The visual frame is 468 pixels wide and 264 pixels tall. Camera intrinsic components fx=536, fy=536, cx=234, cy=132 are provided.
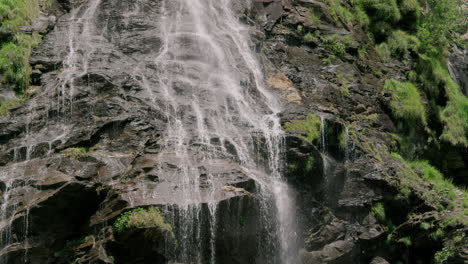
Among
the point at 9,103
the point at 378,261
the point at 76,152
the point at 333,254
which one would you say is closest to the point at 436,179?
the point at 378,261

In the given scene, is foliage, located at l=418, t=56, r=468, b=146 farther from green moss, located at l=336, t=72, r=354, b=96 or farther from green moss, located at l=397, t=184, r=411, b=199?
green moss, located at l=397, t=184, r=411, b=199

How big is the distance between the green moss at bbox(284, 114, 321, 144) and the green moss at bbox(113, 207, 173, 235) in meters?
5.67

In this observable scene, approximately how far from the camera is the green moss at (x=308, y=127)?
664 inches

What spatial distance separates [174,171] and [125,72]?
209 inches

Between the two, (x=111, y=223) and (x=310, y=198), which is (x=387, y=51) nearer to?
(x=310, y=198)

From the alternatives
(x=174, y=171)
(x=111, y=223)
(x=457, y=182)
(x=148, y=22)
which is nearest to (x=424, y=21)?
(x=457, y=182)

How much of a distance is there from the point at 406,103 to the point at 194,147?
1077cm

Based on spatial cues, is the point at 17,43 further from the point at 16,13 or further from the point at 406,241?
the point at 406,241

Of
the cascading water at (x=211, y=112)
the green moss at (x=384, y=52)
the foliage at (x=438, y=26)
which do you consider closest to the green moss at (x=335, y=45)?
the green moss at (x=384, y=52)

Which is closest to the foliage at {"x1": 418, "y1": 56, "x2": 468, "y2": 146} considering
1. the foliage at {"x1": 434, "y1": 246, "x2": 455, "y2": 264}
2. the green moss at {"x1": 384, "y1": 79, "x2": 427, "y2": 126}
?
the green moss at {"x1": 384, "y1": 79, "x2": 427, "y2": 126}

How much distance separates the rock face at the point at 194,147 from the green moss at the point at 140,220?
0.12 meters

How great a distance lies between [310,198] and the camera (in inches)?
645

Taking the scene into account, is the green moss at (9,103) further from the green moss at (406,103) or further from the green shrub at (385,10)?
the green shrub at (385,10)

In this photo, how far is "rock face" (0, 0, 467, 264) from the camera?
44.9 ft
